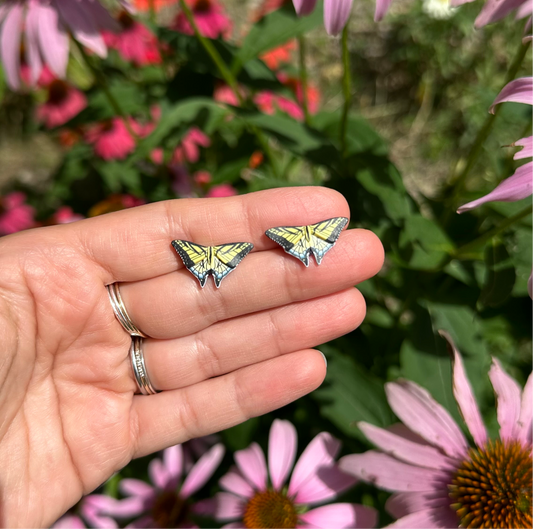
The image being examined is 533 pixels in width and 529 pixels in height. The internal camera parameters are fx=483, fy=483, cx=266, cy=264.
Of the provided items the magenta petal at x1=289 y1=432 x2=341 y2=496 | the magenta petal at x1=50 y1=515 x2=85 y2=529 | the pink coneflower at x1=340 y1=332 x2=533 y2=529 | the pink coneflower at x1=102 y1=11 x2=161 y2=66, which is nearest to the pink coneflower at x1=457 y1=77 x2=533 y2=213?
the pink coneflower at x1=340 y1=332 x2=533 y2=529

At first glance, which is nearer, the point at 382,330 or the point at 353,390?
the point at 353,390

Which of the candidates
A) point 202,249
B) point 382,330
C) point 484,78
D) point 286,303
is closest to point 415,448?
point 286,303

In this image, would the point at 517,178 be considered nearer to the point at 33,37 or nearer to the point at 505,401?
the point at 505,401

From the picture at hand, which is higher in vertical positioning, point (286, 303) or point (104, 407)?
point (286, 303)

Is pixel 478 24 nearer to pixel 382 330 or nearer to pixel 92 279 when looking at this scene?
pixel 382 330

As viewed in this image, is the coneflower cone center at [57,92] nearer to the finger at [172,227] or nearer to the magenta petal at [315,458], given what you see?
the finger at [172,227]

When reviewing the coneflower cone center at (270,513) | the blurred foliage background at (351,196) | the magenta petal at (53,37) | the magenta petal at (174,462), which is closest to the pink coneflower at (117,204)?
the blurred foliage background at (351,196)

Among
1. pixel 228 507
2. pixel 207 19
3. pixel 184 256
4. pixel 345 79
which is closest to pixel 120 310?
pixel 184 256
